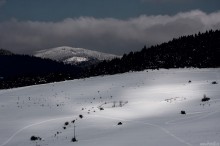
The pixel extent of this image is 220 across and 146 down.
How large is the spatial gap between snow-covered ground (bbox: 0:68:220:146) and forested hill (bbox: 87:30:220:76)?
5751cm

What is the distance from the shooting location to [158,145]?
20562 mm

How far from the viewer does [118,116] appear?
37531mm

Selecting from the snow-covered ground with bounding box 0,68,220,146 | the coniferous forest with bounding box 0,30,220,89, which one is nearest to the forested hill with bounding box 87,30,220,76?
the coniferous forest with bounding box 0,30,220,89

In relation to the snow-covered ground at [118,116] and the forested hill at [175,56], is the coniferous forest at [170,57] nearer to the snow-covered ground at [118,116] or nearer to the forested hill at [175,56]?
the forested hill at [175,56]

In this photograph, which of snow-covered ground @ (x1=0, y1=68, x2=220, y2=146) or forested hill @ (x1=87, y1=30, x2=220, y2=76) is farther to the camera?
forested hill @ (x1=87, y1=30, x2=220, y2=76)

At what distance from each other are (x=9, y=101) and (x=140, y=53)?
10899cm

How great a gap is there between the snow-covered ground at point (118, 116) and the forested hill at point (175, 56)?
57.5m

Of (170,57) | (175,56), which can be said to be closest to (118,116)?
(170,57)

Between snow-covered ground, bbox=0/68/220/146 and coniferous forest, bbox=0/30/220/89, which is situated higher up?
coniferous forest, bbox=0/30/220/89

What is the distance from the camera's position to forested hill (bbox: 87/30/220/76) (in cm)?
11794

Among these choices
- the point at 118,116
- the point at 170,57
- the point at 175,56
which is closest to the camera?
the point at 118,116

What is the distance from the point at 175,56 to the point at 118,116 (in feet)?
317

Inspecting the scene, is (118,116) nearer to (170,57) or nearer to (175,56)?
(170,57)

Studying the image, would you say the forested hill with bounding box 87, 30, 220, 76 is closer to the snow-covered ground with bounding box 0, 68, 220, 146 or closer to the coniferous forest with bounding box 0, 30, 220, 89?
the coniferous forest with bounding box 0, 30, 220, 89
